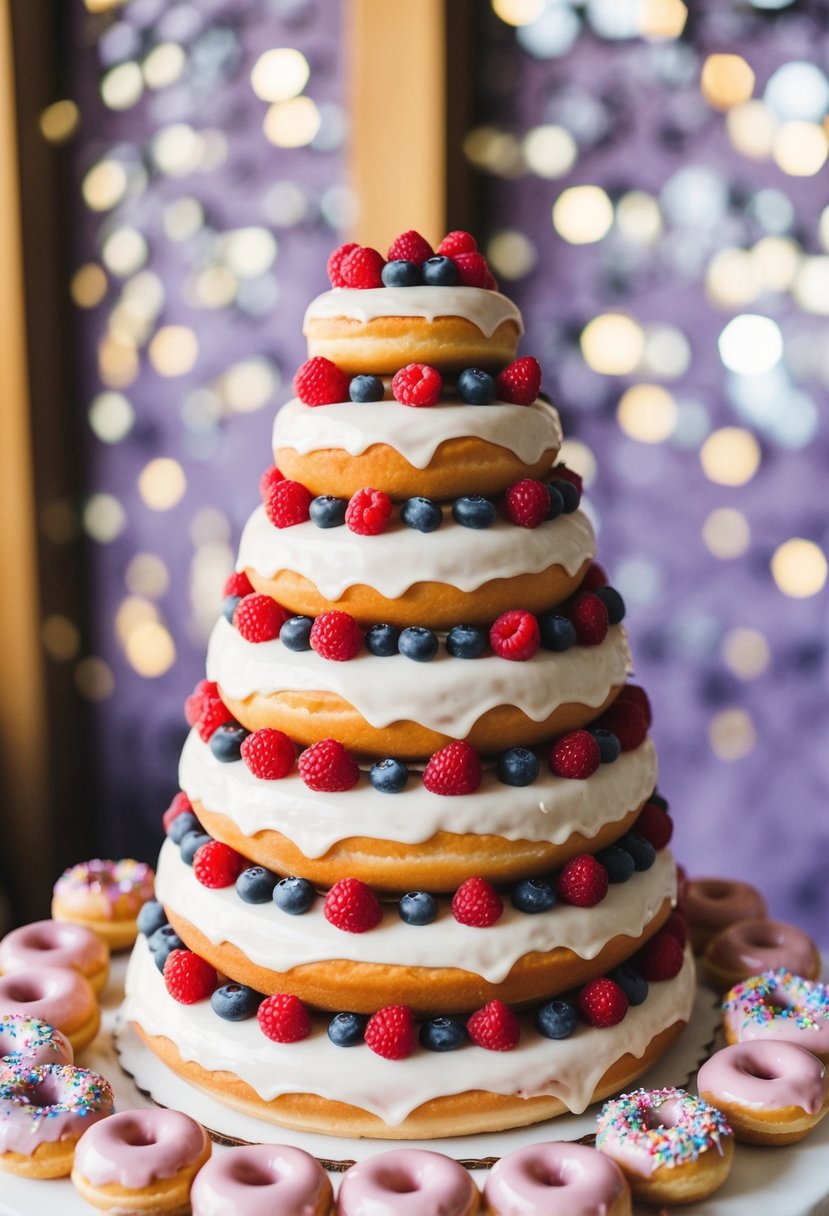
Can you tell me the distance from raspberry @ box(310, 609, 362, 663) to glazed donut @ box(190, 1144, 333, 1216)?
0.60 metres

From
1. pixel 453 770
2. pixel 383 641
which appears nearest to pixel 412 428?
pixel 383 641

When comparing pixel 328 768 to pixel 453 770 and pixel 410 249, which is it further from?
pixel 410 249

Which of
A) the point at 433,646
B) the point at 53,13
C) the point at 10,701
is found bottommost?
the point at 10,701

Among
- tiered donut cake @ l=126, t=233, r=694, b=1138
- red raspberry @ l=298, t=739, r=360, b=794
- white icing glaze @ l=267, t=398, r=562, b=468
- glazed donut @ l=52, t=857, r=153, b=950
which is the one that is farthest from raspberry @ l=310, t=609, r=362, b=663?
glazed donut @ l=52, t=857, r=153, b=950

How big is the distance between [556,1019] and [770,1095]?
288 millimetres

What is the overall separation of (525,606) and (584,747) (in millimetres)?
204

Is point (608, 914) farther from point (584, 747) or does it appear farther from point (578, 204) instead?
point (578, 204)

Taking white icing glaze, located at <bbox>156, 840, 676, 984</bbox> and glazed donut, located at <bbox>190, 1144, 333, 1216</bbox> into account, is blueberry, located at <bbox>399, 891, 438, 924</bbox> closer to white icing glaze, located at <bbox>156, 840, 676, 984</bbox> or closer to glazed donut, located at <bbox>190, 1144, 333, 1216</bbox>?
white icing glaze, located at <bbox>156, 840, 676, 984</bbox>

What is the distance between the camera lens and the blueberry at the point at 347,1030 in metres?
1.49

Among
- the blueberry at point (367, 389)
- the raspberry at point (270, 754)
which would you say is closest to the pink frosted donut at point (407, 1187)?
the raspberry at point (270, 754)

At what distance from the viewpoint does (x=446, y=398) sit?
1.63m

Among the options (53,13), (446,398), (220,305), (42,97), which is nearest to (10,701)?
(220,305)

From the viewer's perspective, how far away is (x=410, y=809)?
149cm

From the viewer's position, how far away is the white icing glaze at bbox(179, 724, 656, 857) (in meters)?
1.49
